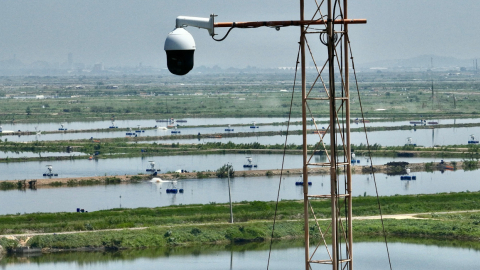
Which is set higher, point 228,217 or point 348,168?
point 348,168

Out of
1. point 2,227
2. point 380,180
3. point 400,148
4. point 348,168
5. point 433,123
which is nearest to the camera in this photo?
point 348,168

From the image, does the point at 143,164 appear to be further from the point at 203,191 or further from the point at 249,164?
the point at 203,191

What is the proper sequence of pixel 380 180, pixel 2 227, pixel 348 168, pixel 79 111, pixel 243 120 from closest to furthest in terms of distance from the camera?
pixel 348 168, pixel 2 227, pixel 380 180, pixel 243 120, pixel 79 111

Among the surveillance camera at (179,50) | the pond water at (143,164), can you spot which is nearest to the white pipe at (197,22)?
the surveillance camera at (179,50)

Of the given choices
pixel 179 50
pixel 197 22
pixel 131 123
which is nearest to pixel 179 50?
pixel 179 50

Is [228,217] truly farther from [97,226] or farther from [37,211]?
[37,211]

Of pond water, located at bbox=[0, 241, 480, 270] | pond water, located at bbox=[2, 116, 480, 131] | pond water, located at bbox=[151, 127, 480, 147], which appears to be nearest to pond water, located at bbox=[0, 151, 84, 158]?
pond water, located at bbox=[151, 127, 480, 147]

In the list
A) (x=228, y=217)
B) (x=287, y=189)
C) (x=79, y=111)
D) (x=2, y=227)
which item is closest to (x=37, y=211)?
(x=2, y=227)
